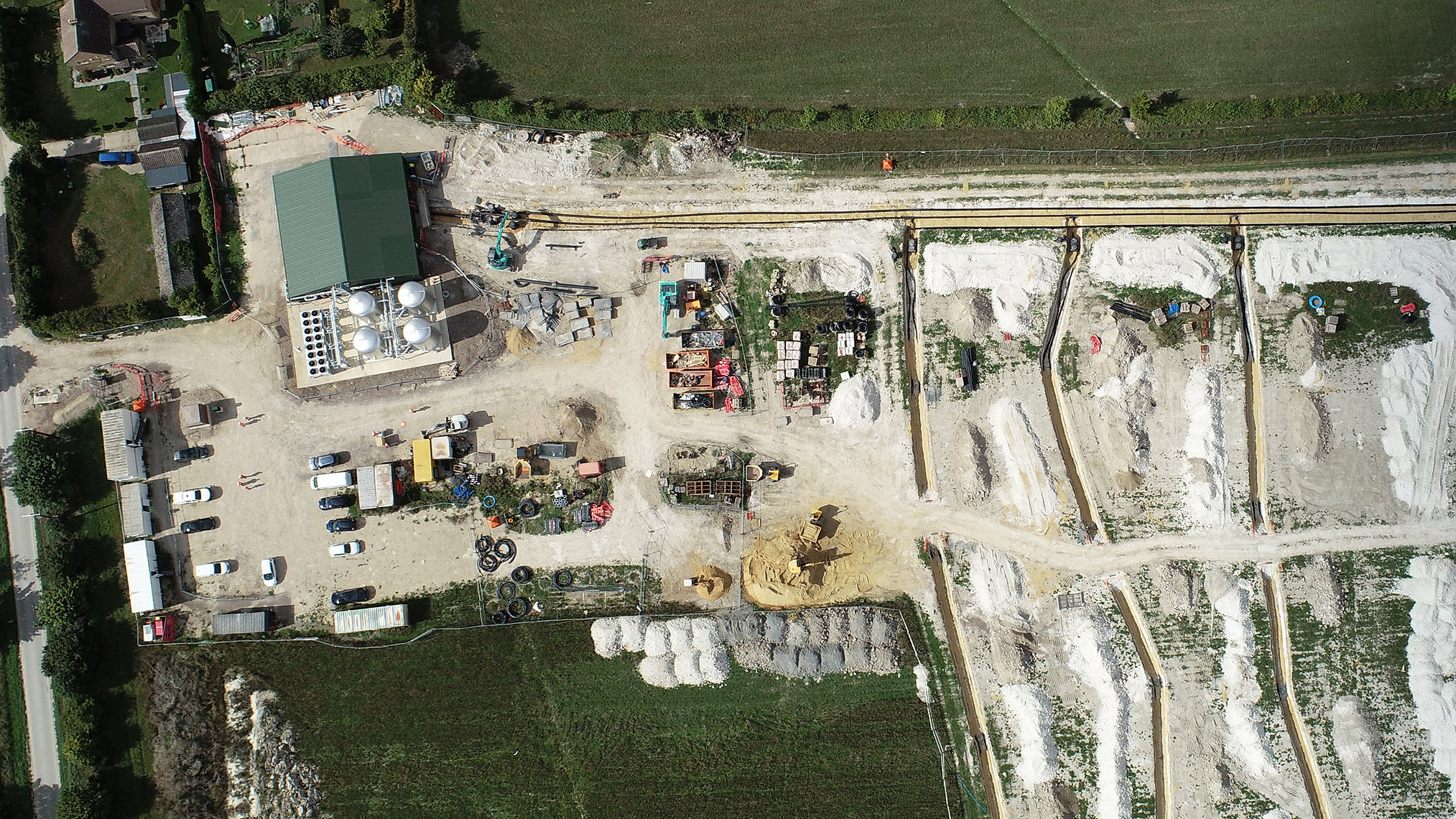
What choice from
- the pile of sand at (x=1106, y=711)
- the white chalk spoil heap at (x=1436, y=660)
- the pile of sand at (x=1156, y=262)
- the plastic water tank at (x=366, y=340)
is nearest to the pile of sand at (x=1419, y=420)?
the white chalk spoil heap at (x=1436, y=660)

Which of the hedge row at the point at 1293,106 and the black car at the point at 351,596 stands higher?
the hedge row at the point at 1293,106

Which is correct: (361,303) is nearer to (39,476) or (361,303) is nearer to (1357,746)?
(39,476)

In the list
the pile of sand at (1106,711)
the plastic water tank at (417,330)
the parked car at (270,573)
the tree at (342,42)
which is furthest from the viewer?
the tree at (342,42)

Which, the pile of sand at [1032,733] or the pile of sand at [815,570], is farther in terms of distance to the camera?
the pile of sand at [815,570]

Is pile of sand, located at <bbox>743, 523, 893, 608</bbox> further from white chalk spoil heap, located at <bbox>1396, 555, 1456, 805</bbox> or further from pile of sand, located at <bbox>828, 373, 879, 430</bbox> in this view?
white chalk spoil heap, located at <bbox>1396, 555, 1456, 805</bbox>

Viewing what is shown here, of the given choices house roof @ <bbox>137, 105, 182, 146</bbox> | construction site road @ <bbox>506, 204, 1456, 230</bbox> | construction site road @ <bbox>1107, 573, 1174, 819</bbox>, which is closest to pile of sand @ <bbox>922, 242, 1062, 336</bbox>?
construction site road @ <bbox>506, 204, 1456, 230</bbox>

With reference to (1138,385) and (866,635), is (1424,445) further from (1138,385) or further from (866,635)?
(866,635)

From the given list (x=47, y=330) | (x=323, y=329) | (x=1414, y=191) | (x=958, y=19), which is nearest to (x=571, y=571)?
(x=323, y=329)

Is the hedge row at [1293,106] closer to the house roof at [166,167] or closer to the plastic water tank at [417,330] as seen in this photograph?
the plastic water tank at [417,330]
